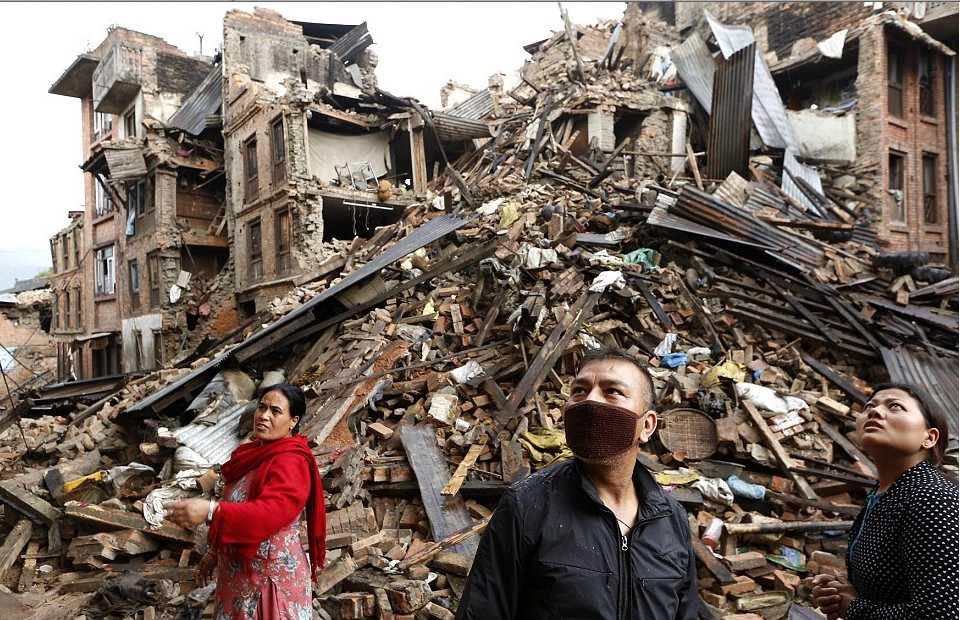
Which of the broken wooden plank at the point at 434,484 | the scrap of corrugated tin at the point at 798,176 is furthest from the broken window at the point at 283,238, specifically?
the scrap of corrugated tin at the point at 798,176

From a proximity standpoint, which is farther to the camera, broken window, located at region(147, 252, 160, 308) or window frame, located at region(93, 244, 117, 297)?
window frame, located at region(93, 244, 117, 297)

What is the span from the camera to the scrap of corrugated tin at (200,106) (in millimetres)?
20781

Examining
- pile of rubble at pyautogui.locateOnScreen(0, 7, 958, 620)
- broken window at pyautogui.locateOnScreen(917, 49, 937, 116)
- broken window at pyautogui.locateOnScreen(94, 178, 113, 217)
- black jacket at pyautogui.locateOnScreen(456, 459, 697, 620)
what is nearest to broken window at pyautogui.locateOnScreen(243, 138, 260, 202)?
pile of rubble at pyautogui.locateOnScreen(0, 7, 958, 620)

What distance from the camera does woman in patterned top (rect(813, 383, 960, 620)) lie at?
1841mm

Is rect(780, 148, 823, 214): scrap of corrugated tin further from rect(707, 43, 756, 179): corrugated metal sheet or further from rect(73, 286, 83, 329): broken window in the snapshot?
rect(73, 286, 83, 329): broken window

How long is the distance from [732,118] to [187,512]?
15708 mm

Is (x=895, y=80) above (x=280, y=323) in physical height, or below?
above

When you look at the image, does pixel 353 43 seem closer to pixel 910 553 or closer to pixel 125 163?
pixel 125 163

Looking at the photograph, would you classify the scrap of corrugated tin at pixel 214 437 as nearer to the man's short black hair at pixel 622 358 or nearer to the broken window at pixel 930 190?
the man's short black hair at pixel 622 358

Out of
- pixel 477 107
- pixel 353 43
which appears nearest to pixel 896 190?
pixel 477 107

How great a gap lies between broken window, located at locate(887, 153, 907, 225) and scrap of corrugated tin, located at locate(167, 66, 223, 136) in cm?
2130

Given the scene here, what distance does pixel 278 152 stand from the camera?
698 inches

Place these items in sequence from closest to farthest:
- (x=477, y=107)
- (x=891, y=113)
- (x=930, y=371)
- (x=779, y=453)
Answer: (x=779, y=453)
(x=930, y=371)
(x=891, y=113)
(x=477, y=107)

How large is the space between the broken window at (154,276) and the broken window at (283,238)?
5.51 metres
